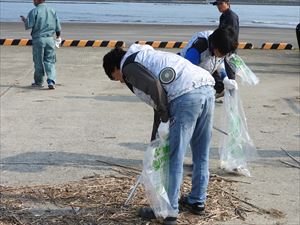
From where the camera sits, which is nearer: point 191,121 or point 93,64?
point 191,121

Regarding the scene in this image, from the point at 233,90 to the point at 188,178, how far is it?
0.96m

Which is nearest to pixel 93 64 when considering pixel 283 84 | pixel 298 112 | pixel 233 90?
pixel 283 84

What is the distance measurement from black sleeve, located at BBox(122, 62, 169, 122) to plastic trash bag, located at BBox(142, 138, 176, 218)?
13.3 inches

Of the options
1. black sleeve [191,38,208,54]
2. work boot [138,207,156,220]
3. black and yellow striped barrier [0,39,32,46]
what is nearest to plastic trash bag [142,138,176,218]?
work boot [138,207,156,220]

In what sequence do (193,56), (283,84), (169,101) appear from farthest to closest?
(283,84) < (193,56) < (169,101)

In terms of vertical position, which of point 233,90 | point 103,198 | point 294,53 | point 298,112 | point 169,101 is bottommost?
point 294,53

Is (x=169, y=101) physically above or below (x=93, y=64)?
above

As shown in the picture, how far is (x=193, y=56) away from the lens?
547 centimetres

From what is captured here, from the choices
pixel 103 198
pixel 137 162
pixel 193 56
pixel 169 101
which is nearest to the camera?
pixel 169 101

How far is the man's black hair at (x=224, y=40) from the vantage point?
189 inches

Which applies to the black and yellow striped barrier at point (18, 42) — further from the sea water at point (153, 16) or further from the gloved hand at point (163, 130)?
the sea water at point (153, 16)

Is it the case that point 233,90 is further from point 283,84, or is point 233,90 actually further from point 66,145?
point 283,84

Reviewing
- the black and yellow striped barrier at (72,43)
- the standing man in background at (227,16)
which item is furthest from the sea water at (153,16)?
the standing man in background at (227,16)

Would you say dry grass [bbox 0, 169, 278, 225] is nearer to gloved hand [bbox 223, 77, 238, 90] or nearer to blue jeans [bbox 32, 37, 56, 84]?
gloved hand [bbox 223, 77, 238, 90]
